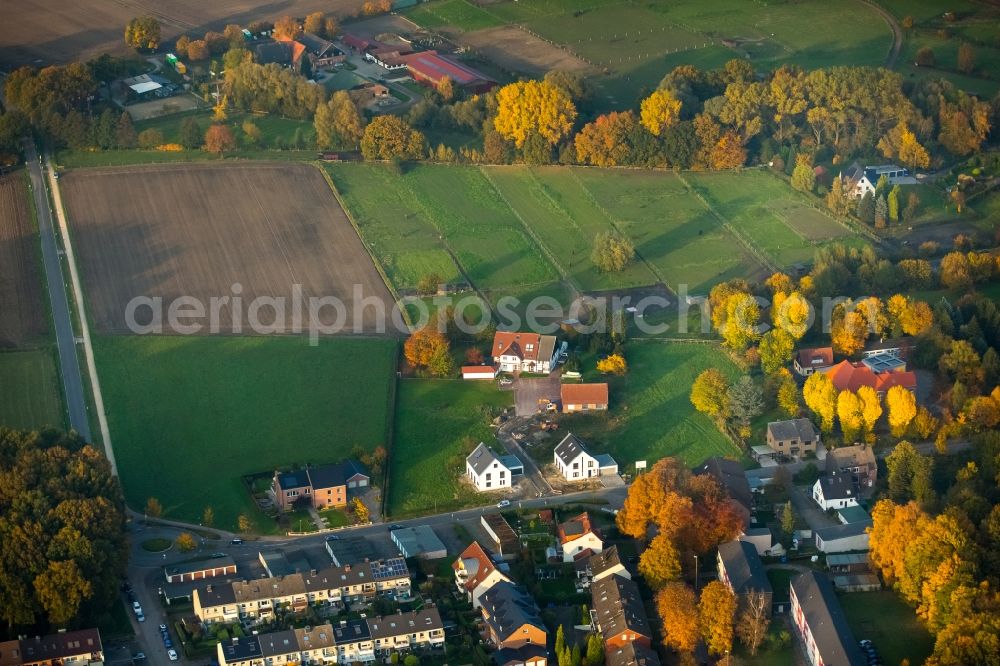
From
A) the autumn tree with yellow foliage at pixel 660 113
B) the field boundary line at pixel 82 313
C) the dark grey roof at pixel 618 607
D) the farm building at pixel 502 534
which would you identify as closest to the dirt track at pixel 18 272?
the field boundary line at pixel 82 313

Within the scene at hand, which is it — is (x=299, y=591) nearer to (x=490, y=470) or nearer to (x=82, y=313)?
(x=490, y=470)

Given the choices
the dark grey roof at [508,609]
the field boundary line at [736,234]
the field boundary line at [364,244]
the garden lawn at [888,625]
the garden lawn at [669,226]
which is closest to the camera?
the garden lawn at [888,625]

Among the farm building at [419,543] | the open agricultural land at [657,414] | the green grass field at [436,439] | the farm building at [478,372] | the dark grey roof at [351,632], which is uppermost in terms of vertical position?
the dark grey roof at [351,632]

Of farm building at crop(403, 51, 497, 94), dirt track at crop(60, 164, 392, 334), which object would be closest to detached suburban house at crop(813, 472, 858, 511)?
dirt track at crop(60, 164, 392, 334)

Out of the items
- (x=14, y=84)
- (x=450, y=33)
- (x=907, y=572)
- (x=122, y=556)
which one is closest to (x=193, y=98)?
(x=14, y=84)

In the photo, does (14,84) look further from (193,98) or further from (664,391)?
(664,391)

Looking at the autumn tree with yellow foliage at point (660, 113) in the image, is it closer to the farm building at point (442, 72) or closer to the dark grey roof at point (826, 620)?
the farm building at point (442, 72)

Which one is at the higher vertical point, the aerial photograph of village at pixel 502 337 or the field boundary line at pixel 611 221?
the aerial photograph of village at pixel 502 337

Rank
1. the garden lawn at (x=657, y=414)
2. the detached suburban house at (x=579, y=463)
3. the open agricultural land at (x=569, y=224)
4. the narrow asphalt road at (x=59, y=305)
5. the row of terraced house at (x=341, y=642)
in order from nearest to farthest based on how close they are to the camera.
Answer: the row of terraced house at (x=341, y=642) < the detached suburban house at (x=579, y=463) < the garden lawn at (x=657, y=414) < the narrow asphalt road at (x=59, y=305) < the open agricultural land at (x=569, y=224)
